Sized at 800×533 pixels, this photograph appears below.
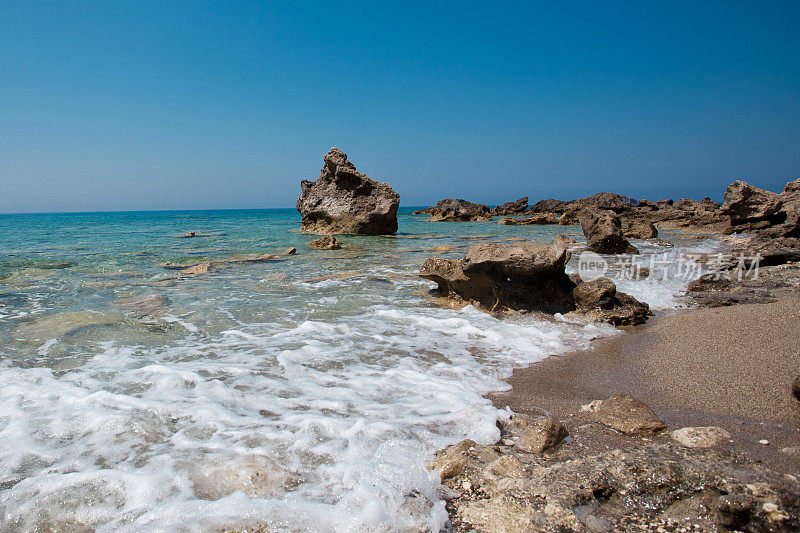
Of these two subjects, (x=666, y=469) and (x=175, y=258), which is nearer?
(x=666, y=469)

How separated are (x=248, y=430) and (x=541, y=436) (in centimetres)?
174

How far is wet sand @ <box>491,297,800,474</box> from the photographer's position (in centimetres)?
239

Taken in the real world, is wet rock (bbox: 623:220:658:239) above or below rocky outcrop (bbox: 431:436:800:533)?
above

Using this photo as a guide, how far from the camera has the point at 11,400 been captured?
294 centimetres

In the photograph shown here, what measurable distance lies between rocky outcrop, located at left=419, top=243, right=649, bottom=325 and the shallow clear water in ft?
1.39

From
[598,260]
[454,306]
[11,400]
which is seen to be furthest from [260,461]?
[598,260]

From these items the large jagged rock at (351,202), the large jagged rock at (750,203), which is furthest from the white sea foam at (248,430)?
the large jagged rock at (750,203)

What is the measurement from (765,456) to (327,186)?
23732 mm

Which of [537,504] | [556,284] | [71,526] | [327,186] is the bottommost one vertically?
[71,526]

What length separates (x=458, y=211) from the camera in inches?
1683

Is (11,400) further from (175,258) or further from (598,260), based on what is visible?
(598,260)

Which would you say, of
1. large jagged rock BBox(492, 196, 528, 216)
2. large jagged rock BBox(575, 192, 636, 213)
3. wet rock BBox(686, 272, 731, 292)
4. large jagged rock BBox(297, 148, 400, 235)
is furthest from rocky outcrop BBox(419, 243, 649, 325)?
large jagged rock BBox(492, 196, 528, 216)

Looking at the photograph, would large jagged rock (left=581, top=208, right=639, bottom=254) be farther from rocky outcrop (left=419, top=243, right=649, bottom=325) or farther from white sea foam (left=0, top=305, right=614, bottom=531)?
white sea foam (left=0, top=305, right=614, bottom=531)

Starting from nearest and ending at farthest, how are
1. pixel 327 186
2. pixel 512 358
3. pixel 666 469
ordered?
1. pixel 666 469
2. pixel 512 358
3. pixel 327 186
